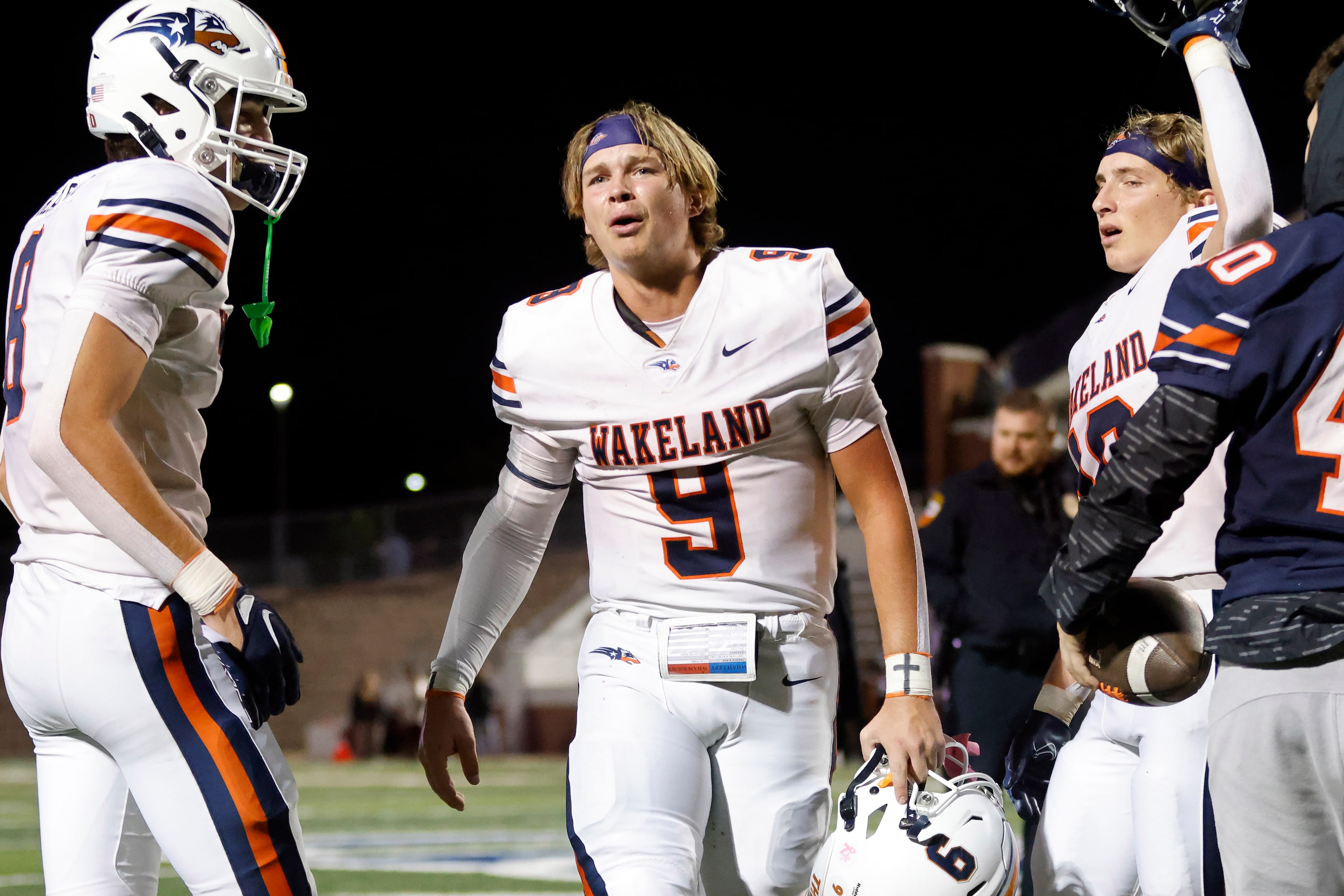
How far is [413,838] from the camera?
7973 mm

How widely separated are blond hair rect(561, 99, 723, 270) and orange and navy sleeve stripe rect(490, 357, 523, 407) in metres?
0.38

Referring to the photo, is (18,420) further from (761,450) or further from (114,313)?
(761,450)

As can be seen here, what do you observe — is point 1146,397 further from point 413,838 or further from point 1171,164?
point 413,838

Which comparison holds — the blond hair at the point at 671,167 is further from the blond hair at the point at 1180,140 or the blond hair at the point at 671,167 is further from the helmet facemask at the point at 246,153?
the blond hair at the point at 1180,140

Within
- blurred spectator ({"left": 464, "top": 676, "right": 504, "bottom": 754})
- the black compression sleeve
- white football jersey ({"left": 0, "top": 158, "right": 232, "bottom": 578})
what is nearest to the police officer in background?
the black compression sleeve

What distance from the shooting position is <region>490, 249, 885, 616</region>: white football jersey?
2.83 metres

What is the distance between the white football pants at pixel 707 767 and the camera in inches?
102

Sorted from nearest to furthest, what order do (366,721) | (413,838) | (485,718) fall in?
(413,838), (485,718), (366,721)

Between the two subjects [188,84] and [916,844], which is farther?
[188,84]

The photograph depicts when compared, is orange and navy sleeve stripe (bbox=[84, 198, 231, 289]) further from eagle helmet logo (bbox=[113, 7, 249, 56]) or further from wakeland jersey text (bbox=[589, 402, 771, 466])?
wakeland jersey text (bbox=[589, 402, 771, 466])

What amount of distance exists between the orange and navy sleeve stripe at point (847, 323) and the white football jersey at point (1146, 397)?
56 cm

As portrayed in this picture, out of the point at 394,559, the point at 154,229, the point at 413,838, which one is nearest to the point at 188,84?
the point at 154,229

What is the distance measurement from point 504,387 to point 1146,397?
1389 millimetres

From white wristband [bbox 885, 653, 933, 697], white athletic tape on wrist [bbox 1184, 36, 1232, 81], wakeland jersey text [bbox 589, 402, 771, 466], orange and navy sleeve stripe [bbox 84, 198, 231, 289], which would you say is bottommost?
white wristband [bbox 885, 653, 933, 697]
